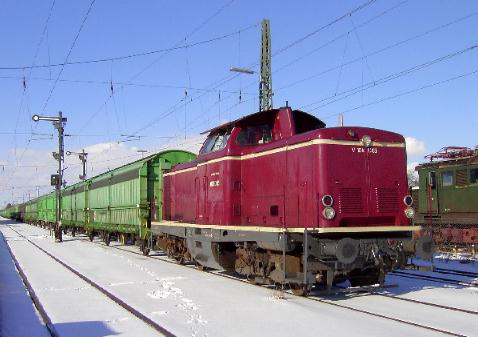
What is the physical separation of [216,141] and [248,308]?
4.81 meters

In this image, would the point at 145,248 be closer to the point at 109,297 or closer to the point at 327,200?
the point at 109,297

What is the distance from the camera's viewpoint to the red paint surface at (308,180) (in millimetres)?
9203

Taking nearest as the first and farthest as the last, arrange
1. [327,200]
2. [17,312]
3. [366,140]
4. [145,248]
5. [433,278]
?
[17,312]
[327,200]
[366,140]
[433,278]
[145,248]

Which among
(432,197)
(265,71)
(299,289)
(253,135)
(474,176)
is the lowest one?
(299,289)

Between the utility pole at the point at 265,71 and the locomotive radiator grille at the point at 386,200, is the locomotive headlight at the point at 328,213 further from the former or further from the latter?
the utility pole at the point at 265,71

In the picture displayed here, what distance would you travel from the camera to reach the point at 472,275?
508 inches

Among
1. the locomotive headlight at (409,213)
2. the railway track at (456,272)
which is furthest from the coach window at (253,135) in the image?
the railway track at (456,272)

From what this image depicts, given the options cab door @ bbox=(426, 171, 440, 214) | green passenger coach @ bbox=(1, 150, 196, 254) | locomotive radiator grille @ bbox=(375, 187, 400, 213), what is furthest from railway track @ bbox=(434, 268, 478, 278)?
green passenger coach @ bbox=(1, 150, 196, 254)

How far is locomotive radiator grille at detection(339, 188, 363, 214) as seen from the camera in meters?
9.23

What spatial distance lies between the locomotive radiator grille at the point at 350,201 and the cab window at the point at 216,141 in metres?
3.26

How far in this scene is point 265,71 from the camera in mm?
20297

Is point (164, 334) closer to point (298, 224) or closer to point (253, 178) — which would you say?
point (298, 224)

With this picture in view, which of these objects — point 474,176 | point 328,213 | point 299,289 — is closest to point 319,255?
point 328,213

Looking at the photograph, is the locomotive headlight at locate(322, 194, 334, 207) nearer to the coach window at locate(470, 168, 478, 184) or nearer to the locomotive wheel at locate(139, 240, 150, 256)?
the locomotive wheel at locate(139, 240, 150, 256)
